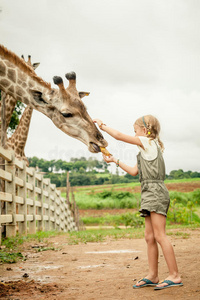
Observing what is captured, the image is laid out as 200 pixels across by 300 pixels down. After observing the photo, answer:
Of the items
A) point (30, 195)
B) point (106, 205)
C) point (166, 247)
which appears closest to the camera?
point (166, 247)

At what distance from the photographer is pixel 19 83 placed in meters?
4.78

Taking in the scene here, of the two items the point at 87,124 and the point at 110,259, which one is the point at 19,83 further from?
the point at 110,259

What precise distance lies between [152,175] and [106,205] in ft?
89.6

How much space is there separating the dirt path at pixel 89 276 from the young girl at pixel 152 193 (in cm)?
14

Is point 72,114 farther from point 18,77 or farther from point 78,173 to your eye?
point 78,173

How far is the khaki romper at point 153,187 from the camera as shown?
3.07 metres

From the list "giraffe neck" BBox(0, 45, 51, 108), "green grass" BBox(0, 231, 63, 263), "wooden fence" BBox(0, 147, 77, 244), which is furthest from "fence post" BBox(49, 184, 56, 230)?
"giraffe neck" BBox(0, 45, 51, 108)

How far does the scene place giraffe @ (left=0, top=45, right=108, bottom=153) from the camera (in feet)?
14.2

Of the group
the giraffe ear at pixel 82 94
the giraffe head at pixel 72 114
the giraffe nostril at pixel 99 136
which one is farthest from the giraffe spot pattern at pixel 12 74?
the giraffe nostril at pixel 99 136

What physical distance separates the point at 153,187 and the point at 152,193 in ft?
0.18

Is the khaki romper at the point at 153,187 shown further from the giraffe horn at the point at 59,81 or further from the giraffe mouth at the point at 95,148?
the giraffe horn at the point at 59,81

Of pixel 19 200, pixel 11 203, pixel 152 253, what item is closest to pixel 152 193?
pixel 152 253

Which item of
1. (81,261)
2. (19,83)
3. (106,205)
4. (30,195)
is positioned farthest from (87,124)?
(106,205)

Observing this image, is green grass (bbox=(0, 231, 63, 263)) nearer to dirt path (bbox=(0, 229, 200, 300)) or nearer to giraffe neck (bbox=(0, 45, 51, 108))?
dirt path (bbox=(0, 229, 200, 300))
